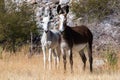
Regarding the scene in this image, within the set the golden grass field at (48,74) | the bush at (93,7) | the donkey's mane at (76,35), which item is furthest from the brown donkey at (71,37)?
the bush at (93,7)

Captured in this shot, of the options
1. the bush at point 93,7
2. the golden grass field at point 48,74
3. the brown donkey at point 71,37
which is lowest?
the bush at point 93,7

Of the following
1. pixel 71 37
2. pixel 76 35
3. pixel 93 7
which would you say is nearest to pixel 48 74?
pixel 71 37

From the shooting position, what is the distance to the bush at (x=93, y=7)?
115 feet

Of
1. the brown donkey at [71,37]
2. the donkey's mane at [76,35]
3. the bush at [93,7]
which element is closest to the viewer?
the brown donkey at [71,37]

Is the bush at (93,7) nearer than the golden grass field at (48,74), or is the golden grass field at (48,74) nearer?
the golden grass field at (48,74)

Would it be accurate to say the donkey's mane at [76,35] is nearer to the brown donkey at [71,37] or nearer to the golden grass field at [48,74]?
the brown donkey at [71,37]

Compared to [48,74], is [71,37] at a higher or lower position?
higher

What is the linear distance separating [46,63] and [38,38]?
19174 millimetres

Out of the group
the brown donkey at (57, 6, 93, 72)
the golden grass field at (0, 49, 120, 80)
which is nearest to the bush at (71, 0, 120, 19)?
the golden grass field at (0, 49, 120, 80)

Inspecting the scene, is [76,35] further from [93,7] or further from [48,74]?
[93,7]

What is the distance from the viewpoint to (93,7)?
35281mm

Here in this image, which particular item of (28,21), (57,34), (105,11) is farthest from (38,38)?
(57,34)

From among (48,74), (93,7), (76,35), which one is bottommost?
(93,7)

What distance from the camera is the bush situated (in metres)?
35.0
